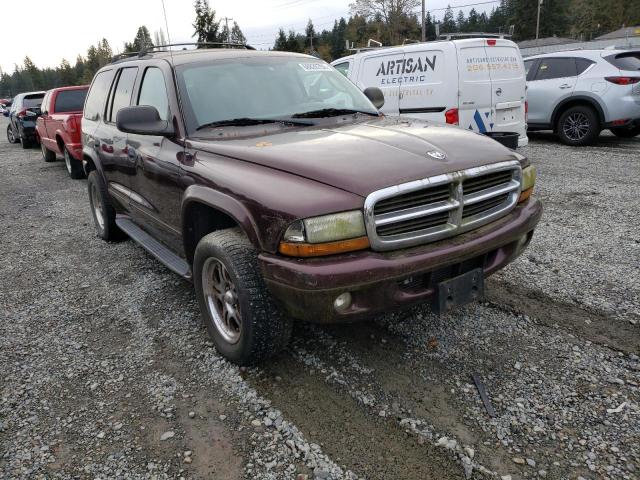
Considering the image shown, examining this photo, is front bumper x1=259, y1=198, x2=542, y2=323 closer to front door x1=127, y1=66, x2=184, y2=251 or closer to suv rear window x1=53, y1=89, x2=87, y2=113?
front door x1=127, y1=66, x2=184, y2=251

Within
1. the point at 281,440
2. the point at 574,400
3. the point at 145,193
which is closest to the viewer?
the point at 281,440

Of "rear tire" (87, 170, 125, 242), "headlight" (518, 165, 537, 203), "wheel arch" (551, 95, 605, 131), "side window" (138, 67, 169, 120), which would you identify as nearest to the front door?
"side window" (138, 67, 169, 120)

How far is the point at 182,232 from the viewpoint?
3.37 metres

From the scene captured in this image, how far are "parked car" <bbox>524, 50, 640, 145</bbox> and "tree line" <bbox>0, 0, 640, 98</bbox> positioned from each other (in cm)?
1437

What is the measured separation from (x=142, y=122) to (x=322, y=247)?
170 centimetres

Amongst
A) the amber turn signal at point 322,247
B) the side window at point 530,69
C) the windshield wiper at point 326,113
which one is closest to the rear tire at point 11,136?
the side window at point 530,69

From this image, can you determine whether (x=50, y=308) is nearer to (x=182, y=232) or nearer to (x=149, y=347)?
(x=149, y=347)

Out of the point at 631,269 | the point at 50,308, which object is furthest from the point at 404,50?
the point at 50,308

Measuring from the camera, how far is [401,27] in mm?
54875

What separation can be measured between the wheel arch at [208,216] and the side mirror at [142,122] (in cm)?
53

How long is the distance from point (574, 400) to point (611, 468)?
468mm

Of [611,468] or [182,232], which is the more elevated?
[182,232]

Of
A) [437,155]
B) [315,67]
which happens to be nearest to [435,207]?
[437,155]

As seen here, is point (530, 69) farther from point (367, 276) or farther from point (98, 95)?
point (367, 276)
